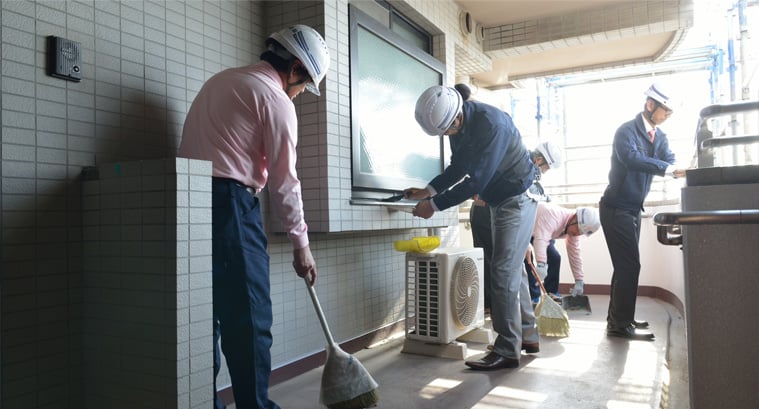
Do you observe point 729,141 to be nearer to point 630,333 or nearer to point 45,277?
point 45,277

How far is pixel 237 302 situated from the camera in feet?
5.28

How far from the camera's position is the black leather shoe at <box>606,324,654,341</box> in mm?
3139

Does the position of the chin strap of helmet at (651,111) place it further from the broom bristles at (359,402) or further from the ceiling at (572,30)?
the broom bristles at (359,402)

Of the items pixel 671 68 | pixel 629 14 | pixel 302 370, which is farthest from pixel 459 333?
pixel 671 68

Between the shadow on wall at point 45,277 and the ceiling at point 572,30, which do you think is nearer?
the shadow on wall at point 45,277

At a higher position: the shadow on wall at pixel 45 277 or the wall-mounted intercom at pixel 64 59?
the wall-mounted intercom at pixel 64 59

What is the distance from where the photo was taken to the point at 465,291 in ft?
9.47

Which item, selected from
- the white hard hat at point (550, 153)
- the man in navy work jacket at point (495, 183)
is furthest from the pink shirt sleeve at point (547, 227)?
the man in navy work jacket at point (495, 183)

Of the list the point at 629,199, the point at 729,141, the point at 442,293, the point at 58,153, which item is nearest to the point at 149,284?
the point at 58,153

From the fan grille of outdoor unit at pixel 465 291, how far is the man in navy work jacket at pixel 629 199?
0.97 meters

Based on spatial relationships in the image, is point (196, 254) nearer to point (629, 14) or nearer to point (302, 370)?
point (302, 370)

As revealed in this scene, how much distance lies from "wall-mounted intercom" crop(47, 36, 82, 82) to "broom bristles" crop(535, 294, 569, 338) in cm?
290

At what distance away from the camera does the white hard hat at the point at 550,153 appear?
398 centimetres

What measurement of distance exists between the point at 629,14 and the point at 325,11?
3136mm
